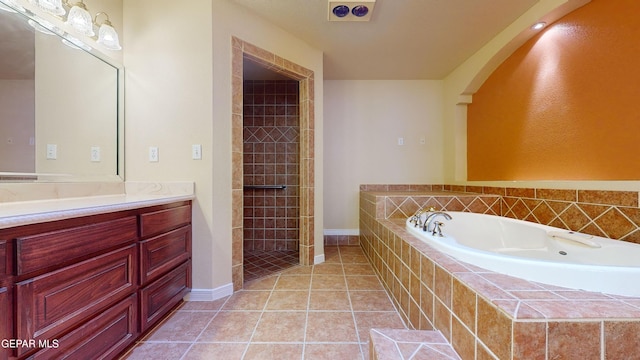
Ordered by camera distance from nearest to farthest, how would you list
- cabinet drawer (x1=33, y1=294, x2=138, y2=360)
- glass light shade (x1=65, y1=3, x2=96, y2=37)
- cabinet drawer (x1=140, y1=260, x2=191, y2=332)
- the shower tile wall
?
cabinet drawer (x1=33, y1=294, x2=138, y2=360) → cabinet drawer (x1=140, y1=260, x2=191, y2=332) → glass light shade (x1=65, y1=3, x2=96, y2=37) → the shower tile wall

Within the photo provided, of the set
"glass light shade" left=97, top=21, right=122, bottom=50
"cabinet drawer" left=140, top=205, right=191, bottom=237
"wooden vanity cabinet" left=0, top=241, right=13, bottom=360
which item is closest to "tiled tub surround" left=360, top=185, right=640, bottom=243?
"cabinet drawer" left=140, top=205, right=191, bottom=237

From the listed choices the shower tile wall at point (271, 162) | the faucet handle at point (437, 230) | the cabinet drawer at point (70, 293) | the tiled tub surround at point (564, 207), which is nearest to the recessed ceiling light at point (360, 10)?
the shower tile wall at point (271, 162)

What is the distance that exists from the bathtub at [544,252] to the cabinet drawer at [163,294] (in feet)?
5.23

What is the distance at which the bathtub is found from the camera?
773 mm

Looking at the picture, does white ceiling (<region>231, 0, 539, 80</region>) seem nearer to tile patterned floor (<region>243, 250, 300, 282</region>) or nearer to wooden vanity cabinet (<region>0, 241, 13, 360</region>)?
wooden vanity cabinet (<region>0, 241, 13, 360</region>)

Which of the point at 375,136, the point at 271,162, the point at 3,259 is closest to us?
the point at 3,259

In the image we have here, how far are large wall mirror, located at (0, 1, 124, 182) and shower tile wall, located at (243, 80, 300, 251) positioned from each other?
4.52 ft

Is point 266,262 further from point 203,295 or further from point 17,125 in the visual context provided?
point 17,125

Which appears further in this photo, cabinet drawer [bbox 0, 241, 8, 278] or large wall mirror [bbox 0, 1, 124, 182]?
large wall mirror [bbox 0, 1, 124, 182]

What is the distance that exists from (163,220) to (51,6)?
135cm

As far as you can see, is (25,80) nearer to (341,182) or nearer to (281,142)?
(281,142)

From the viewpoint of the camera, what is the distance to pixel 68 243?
90 cm

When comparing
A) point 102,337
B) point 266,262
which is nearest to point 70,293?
point 102,337

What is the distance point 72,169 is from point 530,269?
246 cm
